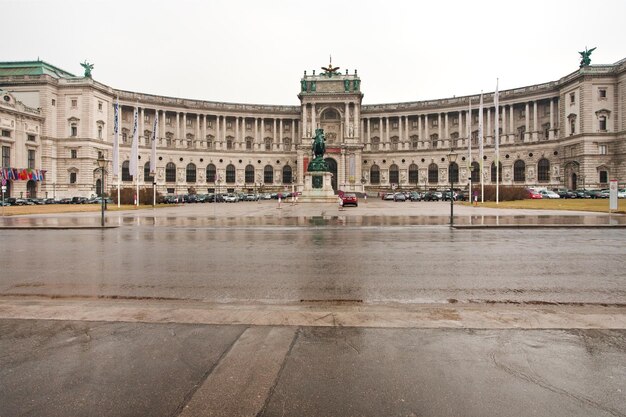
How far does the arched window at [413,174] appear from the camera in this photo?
109438 mm

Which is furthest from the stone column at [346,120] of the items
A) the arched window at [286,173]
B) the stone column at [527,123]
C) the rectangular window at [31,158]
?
the rectangular window at [31,158]

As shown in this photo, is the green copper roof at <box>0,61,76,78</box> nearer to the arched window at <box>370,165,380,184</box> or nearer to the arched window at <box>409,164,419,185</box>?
the arched window at <box>370,165,380,184</box>

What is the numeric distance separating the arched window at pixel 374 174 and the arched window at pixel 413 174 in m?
8.58

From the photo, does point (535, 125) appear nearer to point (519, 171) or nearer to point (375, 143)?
point (519, 171)

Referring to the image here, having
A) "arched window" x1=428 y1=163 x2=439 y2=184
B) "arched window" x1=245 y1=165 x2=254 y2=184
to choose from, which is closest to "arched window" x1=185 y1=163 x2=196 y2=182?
"arched window" x1=245 y1=165 x2=254 y2=184

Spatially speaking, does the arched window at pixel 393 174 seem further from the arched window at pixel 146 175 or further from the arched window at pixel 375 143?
the arched window at pixel 146 175

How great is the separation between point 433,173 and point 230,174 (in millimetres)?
54336

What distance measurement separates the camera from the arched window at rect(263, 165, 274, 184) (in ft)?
372

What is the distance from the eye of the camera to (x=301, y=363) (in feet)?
16.6

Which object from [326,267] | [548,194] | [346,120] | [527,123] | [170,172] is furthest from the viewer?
[346,120]

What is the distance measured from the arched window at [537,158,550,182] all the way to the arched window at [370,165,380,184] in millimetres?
38534

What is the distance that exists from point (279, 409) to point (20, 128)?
9236 centimetres

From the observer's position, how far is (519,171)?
97562 millimetres

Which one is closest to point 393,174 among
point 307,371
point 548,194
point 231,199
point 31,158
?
point 548,194
